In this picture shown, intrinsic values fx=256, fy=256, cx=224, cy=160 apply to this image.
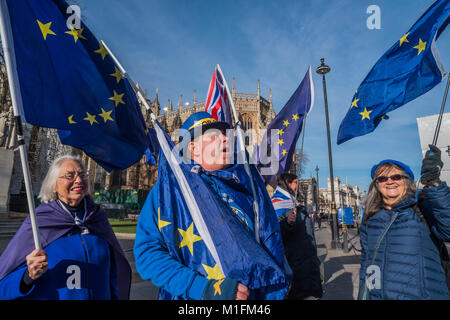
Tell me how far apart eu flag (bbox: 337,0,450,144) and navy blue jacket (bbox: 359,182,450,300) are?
1835 mm

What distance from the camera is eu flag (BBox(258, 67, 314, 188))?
4855mm

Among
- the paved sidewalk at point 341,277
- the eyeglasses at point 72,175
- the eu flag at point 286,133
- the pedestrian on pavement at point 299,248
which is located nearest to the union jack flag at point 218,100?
the pedestrian on pavement at point 299,248

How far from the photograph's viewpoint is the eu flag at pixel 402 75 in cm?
320

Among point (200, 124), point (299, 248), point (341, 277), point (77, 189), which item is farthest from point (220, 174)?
point (341, 277)

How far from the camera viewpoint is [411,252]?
1826 mm

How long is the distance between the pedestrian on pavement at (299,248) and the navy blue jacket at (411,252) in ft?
3.54

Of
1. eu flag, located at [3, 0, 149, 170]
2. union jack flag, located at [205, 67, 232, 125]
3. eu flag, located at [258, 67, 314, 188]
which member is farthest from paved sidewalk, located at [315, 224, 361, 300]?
eu flag, located at [3, 0, 149, 170]

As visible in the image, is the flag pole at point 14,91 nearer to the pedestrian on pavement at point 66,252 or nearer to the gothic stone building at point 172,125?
the pedestrian on pavement at point 66,252

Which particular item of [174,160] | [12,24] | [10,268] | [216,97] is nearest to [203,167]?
[174,160]

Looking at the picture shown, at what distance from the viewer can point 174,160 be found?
160cm

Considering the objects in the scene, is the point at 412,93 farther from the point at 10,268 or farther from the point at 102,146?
the point at 10,268

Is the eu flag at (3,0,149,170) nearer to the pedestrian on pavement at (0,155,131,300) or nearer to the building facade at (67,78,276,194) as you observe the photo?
the pedestrian on pavement at (0,155,131,300)

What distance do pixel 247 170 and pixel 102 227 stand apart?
1.31 meters

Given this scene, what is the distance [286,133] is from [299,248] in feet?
8.23
